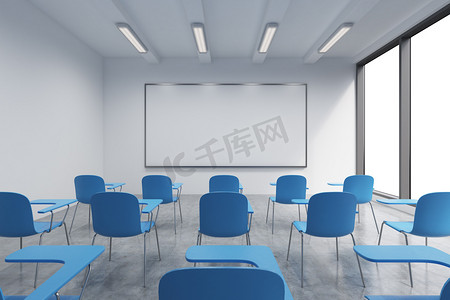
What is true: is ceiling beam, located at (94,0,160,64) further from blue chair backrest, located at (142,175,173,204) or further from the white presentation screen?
blue chair backrest, located at (142,175,173,204)

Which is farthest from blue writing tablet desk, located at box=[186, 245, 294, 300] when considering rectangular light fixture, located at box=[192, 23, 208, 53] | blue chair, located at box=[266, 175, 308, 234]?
rectangular light fixture, located at box=[192, 23, 208, 53]

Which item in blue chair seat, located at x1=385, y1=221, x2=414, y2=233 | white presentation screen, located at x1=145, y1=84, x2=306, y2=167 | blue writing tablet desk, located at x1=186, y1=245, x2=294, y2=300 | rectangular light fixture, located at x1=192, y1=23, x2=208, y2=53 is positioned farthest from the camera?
white presentation screen, located at x1=145, y1=84, x2=306, y2=167

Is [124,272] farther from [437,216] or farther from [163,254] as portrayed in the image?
[437,216]

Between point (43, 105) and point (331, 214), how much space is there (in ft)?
17.2

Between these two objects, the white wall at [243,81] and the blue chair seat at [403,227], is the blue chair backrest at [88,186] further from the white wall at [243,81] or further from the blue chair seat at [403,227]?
the blue chair seat at [403,227]

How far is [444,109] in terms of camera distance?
14.2 ft

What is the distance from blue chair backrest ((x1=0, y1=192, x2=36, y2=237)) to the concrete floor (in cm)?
48

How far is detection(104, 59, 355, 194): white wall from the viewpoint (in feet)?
22.8

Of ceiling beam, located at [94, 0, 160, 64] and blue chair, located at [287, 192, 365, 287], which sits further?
ceiling beam, located at [94, 0, 160, 64]

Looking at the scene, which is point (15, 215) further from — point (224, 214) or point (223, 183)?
point (223, 183)

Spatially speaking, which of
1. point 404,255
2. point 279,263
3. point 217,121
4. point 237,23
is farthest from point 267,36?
point 404,255

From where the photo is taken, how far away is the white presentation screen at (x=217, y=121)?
6914 millimetres

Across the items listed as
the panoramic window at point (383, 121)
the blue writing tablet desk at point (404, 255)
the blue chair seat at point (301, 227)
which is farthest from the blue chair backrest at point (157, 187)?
the panoramic window at point (383, 121)

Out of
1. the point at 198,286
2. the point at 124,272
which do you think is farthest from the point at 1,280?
the point at 198,286
